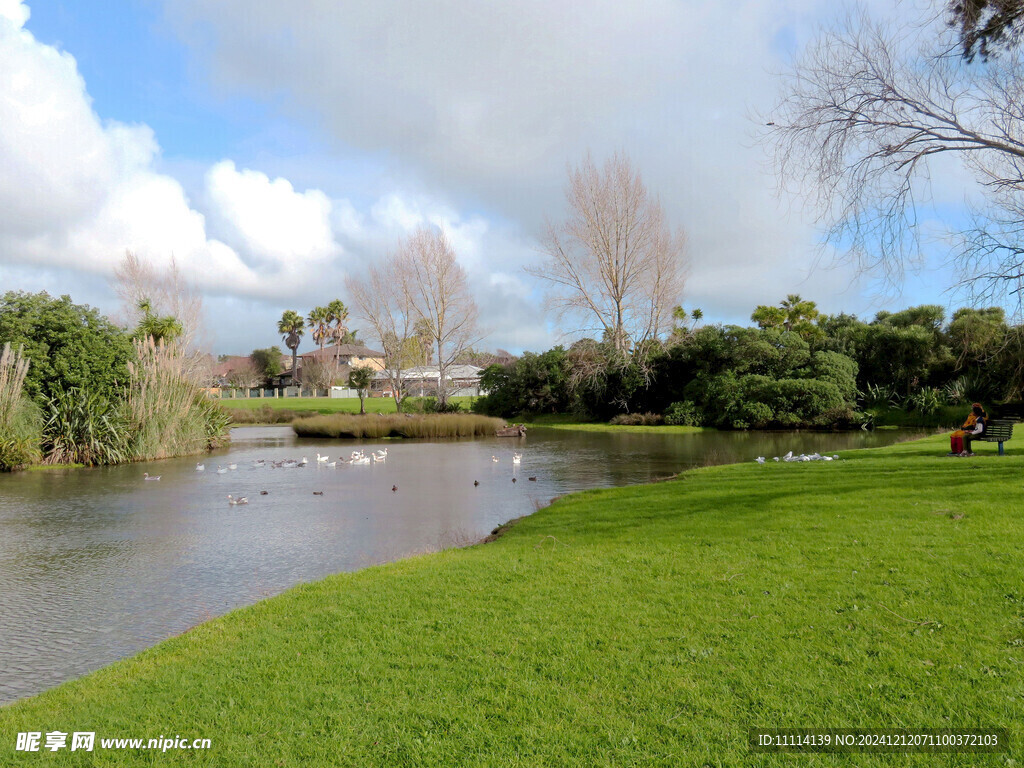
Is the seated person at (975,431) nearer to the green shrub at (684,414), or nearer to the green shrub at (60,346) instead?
the green shrub at (684,414)

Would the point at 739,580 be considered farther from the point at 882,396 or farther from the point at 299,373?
the point at 299,373

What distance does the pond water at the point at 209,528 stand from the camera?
683cm

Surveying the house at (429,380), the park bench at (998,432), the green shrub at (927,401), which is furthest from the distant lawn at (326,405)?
the park bench at (998,432)

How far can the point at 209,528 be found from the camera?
1205cm

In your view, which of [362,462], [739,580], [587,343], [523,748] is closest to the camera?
[523,748]

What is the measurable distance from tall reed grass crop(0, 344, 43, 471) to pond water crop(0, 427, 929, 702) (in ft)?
3.26

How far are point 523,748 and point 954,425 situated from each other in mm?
33803

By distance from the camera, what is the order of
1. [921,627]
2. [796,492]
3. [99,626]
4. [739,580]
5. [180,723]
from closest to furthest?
[180,723]
[921,627]
[739,580]
[99,626]
[796,492]

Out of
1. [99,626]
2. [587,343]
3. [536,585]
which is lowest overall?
[99,626]

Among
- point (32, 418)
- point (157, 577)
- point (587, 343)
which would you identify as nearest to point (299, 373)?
point (587, 343)

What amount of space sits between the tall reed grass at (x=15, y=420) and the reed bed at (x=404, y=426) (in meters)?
15.6

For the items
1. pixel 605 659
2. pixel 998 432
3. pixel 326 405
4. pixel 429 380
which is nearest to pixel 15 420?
pixel 605 659

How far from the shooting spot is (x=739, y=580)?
587cm

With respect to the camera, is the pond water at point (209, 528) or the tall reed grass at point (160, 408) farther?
the tall reed grass at point (160, 408)
